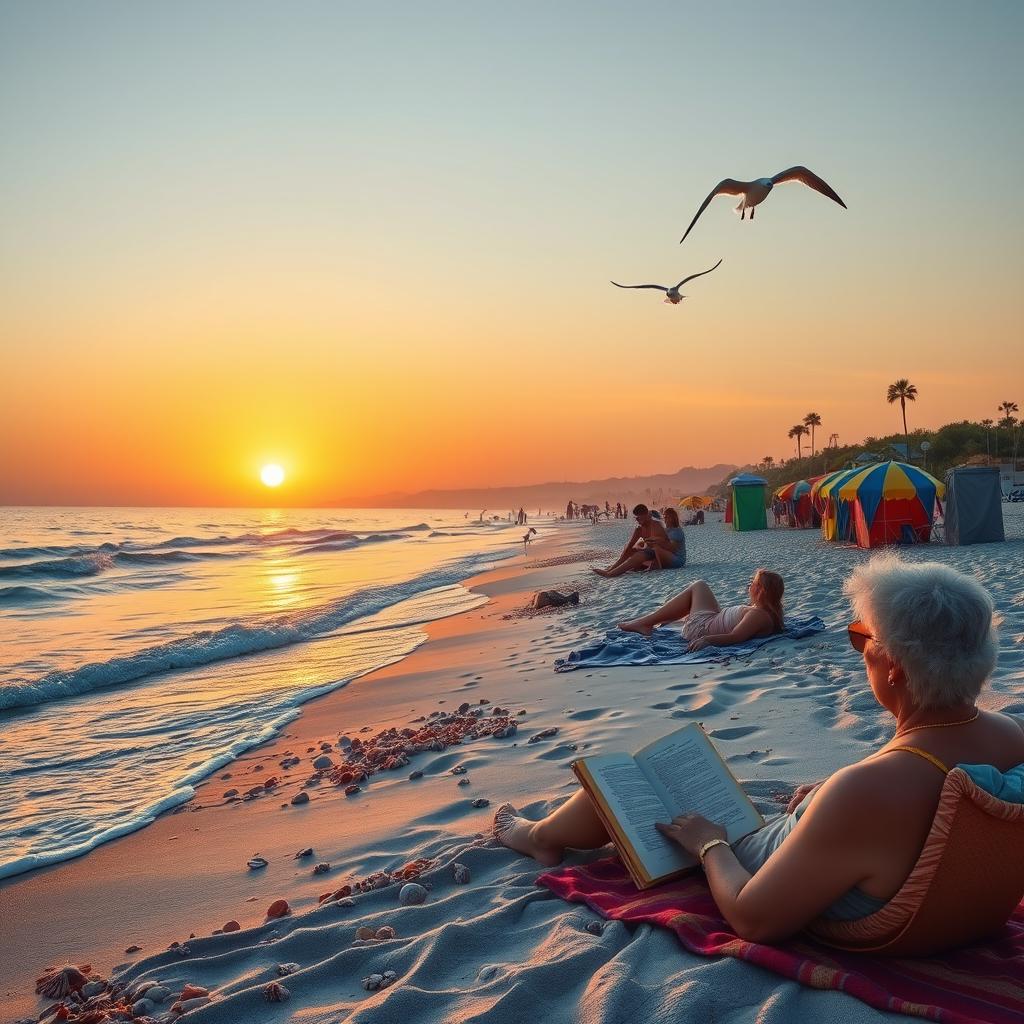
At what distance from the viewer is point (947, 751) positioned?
2074mm

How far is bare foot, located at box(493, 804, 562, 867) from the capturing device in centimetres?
333

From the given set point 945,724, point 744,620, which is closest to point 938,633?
point 945,724

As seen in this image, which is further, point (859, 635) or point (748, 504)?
point (748, 504)

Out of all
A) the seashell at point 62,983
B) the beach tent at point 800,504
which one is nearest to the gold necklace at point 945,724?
the seashell at point 62,983

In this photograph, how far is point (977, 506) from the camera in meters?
18.2

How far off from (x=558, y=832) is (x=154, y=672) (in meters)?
8.12

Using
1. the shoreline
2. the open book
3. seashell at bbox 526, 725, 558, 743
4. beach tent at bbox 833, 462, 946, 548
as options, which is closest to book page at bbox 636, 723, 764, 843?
the open book

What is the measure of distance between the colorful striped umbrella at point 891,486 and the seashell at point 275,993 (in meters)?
19.0

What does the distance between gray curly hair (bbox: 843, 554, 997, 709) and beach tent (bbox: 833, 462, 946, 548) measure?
18383mm

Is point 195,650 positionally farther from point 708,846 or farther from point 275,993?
point 708,846

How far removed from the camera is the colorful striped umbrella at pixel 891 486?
18875 mm

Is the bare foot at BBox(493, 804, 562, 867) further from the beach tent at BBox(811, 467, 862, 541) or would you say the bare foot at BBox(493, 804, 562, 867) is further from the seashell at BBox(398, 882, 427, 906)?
the beach tent at BBox(811, 467, 862, 541)

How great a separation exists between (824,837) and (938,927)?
1.42 ft

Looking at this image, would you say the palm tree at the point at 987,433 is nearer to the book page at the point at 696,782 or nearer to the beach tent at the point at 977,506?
the beach tent at the point at 977,506
